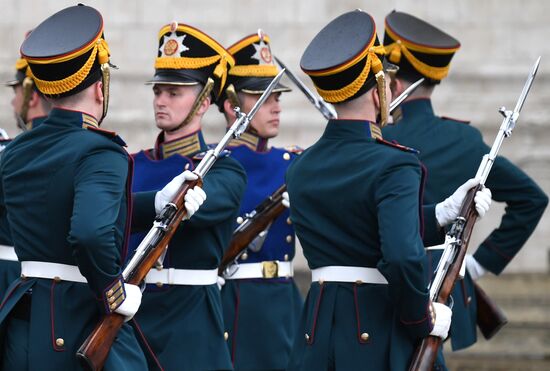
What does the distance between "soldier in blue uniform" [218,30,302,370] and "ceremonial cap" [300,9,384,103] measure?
77.4 inches

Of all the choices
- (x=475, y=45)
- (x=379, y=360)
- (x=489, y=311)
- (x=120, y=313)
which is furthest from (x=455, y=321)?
(x=475, y=45)

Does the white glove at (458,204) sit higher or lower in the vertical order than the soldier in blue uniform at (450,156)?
higher

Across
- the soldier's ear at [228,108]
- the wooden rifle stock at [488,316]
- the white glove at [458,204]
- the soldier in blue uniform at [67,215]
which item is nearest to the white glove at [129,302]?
the soldier in blue uniform at [67,215]

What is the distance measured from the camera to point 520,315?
1122cm

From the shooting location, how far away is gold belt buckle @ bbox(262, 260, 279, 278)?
7984 mm

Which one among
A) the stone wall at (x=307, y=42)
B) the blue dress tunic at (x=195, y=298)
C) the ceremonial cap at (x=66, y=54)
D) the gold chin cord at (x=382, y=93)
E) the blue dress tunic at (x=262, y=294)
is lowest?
the stone wall at (x=307, y=42)

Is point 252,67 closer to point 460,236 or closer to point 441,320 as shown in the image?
point 460,236

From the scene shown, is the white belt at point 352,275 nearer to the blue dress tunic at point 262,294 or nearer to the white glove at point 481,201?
the white glove at point 481,201

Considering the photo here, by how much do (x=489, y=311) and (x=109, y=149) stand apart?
285cm

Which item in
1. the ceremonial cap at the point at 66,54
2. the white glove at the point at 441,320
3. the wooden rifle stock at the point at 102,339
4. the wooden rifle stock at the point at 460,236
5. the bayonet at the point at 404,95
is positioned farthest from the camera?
the bayonet at the point at 404,95

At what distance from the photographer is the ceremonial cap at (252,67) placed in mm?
8219

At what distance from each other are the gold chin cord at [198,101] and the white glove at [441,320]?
1611 millimetres

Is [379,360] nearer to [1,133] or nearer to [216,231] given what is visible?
[216,231]

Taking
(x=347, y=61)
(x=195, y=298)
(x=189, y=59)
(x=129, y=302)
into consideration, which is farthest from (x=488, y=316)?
(x=129, y=302)
